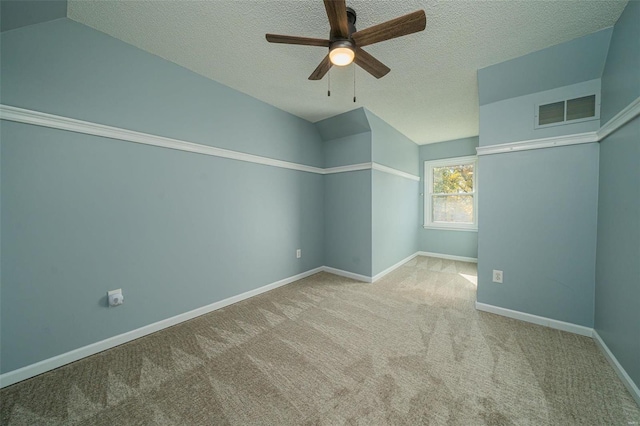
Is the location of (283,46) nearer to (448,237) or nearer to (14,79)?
(14,79)

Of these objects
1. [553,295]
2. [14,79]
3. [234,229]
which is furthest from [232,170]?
[553,295]

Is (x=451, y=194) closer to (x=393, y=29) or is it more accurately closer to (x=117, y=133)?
(x=393, y=29)

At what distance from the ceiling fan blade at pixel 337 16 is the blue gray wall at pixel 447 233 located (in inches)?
160

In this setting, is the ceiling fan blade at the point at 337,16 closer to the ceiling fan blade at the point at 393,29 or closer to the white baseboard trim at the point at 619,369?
the ceiling fan blade at the point at 393,29

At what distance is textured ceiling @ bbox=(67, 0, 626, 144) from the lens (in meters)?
1.51

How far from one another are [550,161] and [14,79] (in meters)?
4.23

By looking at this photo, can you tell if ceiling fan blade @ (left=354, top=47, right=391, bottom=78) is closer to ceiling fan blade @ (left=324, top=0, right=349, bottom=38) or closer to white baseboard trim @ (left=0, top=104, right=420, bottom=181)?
ceiling fan blade @ (left=324, top=0, right=349, bottom=38)

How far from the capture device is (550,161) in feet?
6.88

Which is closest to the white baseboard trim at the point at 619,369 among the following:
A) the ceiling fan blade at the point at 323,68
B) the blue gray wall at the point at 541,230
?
Result: the blue gray wall at the point at 541,230

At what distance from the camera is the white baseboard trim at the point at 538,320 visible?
6.46 ft

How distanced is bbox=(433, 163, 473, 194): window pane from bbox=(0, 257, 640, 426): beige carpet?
9.62 feet

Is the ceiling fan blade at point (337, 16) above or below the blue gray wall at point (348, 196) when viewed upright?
above

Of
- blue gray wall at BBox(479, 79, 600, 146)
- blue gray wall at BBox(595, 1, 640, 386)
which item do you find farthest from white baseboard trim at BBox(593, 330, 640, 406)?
blue gray wall at BBox(479, 79, 600, 146)

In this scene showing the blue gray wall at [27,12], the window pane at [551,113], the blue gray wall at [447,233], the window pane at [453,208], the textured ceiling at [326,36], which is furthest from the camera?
the window pane at [453,208]
